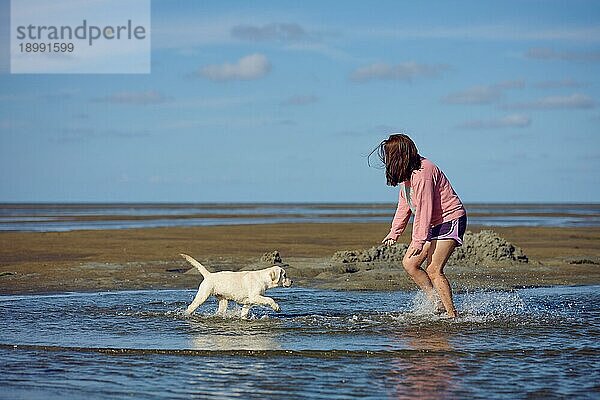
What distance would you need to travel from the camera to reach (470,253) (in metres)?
17.5

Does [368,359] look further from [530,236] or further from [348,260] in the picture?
[530,236]

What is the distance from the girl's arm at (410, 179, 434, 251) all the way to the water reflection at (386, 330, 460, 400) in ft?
3.83

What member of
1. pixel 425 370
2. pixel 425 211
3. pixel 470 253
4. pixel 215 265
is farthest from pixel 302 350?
pixel 470 253

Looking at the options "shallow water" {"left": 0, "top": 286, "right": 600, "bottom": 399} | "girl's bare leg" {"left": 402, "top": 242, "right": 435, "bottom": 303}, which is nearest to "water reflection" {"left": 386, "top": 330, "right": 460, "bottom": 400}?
"shallow water" {"left": 0, "top": 286, "right": 600, "bottom": 399}

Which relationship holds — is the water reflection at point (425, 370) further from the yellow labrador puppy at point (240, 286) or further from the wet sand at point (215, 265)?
the wet sand at point (215, 265)

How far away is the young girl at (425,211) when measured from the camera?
9.38 metres

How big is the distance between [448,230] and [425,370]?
9.45ft

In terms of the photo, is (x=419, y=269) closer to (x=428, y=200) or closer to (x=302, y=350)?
(x=428, y=200)

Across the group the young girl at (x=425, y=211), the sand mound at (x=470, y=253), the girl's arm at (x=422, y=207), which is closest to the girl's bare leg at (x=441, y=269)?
the young girl at (x=425, y=211)

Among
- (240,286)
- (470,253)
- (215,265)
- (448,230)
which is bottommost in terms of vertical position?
(215,265)

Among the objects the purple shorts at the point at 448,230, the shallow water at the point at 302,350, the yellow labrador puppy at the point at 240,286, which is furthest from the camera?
the yellow labrador puppy at the point at 240,286

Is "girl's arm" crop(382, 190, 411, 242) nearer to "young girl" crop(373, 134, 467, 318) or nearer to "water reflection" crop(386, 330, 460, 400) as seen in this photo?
"young girl" crop(373, 134, 467, 318)

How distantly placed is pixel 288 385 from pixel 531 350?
96.1 inches

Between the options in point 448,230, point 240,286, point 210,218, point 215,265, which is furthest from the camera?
point 210,218
